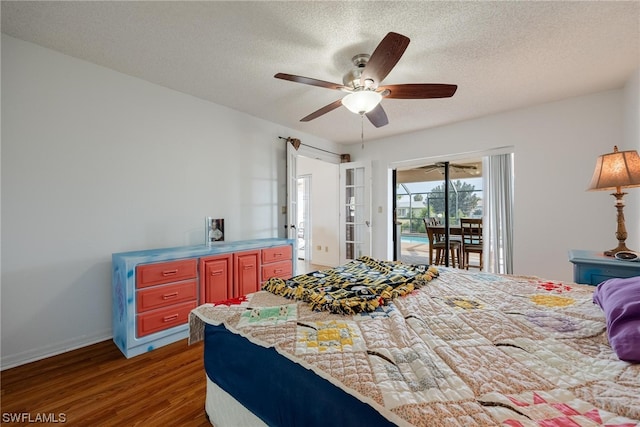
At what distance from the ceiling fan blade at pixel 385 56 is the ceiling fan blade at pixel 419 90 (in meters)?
0.18

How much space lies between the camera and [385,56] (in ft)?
5.31

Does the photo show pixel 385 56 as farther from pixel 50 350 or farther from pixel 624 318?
A: pixel 50 350

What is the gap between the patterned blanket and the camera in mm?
1373

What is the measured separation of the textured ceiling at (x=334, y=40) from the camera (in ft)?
5.50

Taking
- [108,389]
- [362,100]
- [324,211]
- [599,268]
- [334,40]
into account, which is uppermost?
[334,40]

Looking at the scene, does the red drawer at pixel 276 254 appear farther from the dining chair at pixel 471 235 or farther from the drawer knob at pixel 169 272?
the dining chair at pixel 471 235

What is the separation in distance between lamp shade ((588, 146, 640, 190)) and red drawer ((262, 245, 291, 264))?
2.96m

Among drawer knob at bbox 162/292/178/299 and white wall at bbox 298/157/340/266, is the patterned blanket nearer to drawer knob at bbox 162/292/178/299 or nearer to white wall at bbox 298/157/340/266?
drawer knob at bbox 162/292/178/299

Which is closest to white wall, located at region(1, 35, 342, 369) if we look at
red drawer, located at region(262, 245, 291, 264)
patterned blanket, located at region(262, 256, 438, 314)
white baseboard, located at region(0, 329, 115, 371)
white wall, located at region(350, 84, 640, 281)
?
white baseboard, located at region(0, 329, 115, 371)

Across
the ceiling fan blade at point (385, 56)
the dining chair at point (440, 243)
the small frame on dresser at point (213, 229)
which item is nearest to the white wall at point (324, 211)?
the dining chair at point (440, 243)

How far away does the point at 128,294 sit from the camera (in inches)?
82.6

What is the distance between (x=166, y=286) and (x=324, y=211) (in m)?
3.74

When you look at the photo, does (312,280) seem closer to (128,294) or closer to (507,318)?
(507,318)

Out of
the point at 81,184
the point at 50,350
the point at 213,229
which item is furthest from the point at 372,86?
the point at 50,350
